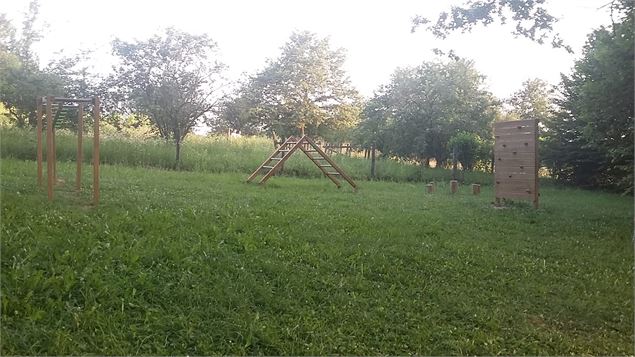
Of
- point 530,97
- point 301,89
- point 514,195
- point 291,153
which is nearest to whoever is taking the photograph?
point 514,195

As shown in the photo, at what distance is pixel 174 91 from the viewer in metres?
18.2

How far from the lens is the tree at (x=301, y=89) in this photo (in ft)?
102

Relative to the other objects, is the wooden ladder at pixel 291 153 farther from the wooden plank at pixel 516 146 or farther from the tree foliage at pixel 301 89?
the tree foliage at pixel 301 89

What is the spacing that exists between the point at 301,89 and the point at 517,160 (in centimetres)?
2336

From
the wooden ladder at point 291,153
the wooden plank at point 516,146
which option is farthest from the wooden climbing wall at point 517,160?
the wooden ladder at point 291,153

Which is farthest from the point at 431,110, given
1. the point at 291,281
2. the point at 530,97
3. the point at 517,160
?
the point at 530,97

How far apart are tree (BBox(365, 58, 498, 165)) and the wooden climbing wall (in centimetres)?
1091

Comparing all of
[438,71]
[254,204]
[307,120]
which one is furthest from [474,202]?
[307,120]

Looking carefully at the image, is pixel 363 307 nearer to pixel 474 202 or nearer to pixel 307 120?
pixel 474 202

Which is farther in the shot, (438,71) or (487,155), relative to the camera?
(438,71)

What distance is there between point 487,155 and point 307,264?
18764 millimetres

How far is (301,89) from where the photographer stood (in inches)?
1267

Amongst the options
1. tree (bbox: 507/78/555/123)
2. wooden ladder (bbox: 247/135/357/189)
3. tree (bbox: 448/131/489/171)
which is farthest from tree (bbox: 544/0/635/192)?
tree (bbox: 507/78/555/123)

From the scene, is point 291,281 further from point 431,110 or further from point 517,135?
point 431,110
